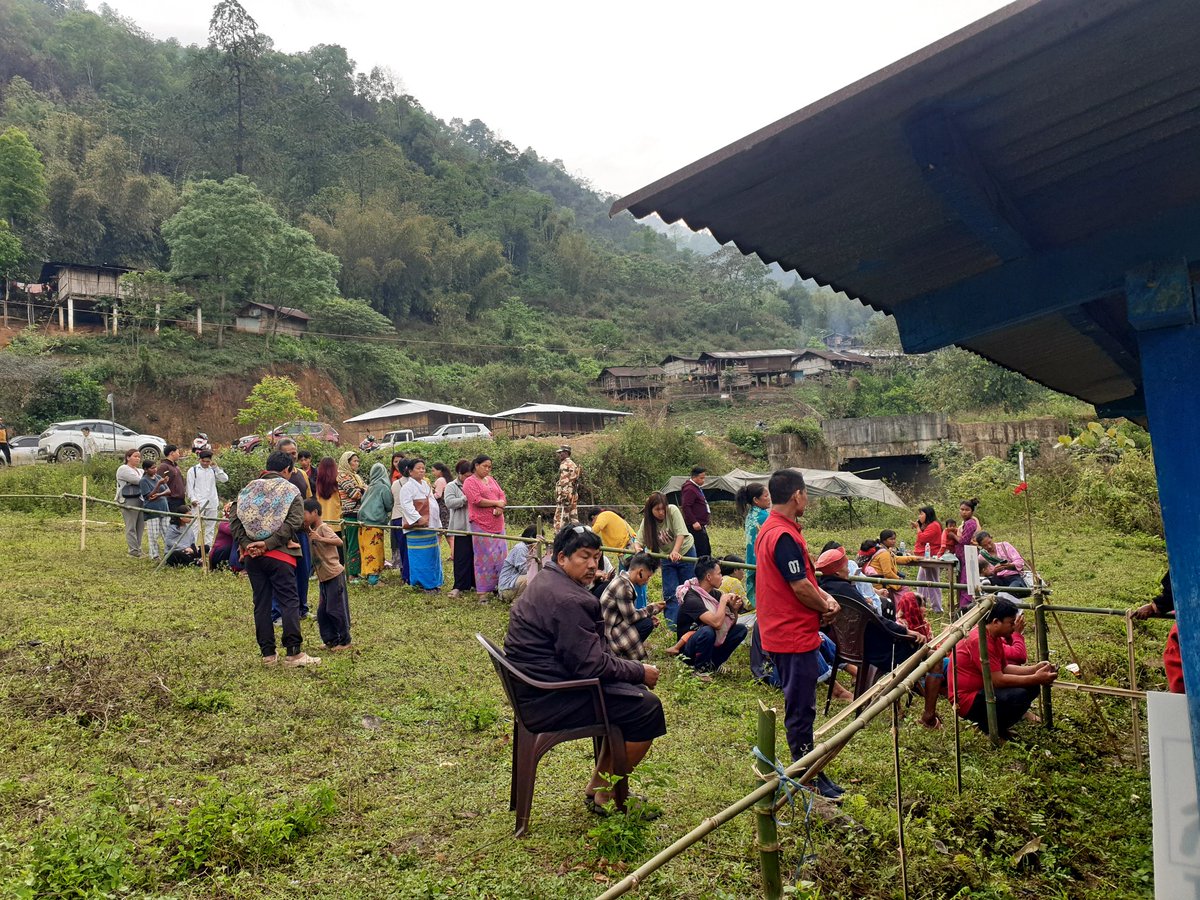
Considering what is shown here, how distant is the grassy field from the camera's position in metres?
3.27

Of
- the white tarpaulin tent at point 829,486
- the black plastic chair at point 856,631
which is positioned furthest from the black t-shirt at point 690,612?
the white tarpaulin tent at point 829,486

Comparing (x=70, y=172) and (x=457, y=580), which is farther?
(x=70, y=172)

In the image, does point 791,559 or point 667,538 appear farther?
point 667,538

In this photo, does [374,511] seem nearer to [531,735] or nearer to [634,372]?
[531,735]

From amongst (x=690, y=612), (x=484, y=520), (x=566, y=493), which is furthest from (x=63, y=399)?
(x=690, y=612)

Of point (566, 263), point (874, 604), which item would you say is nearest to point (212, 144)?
point (566, 263)

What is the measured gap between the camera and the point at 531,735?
3680mm

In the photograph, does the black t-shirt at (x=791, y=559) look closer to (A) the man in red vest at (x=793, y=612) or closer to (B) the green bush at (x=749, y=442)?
(A) the man in red vest at (x=793, y=612)

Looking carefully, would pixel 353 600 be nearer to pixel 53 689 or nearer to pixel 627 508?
pixel 53 689

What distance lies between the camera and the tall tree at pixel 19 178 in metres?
37.8

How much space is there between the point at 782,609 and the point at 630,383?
152 ft

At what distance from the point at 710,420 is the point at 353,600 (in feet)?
119

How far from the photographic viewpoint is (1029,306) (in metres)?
3.34

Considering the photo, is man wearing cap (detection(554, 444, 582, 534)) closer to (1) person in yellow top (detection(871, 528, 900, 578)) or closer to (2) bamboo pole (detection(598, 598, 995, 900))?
(1) person in yellow top (detection(871, 528, 900, 578))
